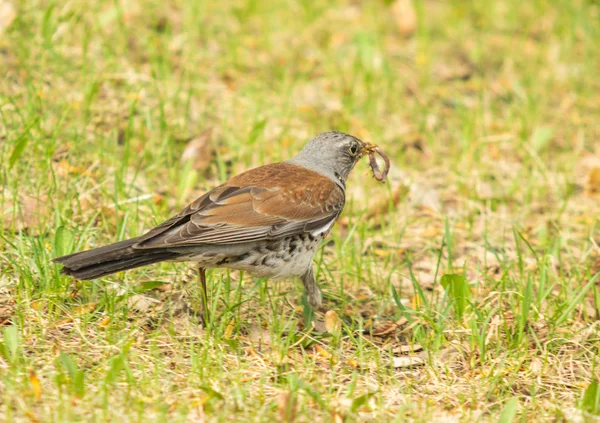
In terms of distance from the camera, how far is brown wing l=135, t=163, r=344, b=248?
4477mm

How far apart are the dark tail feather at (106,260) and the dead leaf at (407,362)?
1.37 m

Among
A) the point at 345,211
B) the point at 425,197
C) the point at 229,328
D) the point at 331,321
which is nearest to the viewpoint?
the point at 229,328

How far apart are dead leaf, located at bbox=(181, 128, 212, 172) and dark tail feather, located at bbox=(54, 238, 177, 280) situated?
2.29 meters

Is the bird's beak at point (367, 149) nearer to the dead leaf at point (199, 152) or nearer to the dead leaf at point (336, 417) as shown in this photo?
the dead leaf at point (199, 152)

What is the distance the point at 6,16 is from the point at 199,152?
78.7 inches

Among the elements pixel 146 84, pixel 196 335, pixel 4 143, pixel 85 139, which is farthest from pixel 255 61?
pixel 196 335

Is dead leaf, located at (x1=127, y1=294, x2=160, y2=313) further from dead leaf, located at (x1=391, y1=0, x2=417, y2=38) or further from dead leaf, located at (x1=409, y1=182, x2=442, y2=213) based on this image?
dead leaf, located at (x1=391, y1=0, x2=417, y2=38)

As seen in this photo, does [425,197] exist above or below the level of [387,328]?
above

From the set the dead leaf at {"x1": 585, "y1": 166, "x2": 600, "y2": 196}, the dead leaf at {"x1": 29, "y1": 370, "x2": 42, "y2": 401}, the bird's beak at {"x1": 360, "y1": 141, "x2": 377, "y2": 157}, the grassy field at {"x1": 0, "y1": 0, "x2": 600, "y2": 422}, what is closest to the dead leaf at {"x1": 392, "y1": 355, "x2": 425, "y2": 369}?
the grassy field at {"x1": 0, "y1": 0, "x2": 600, "y2": 422}

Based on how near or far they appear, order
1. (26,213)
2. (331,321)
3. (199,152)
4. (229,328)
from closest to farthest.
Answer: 1. (229,328)
2. (331,321)
3. (26,213)
4. (199,152)

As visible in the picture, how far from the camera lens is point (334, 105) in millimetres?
7809

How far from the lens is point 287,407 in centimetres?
373

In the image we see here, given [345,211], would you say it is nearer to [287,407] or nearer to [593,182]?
[593,182]

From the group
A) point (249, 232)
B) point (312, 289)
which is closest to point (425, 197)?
point (312, 289)
